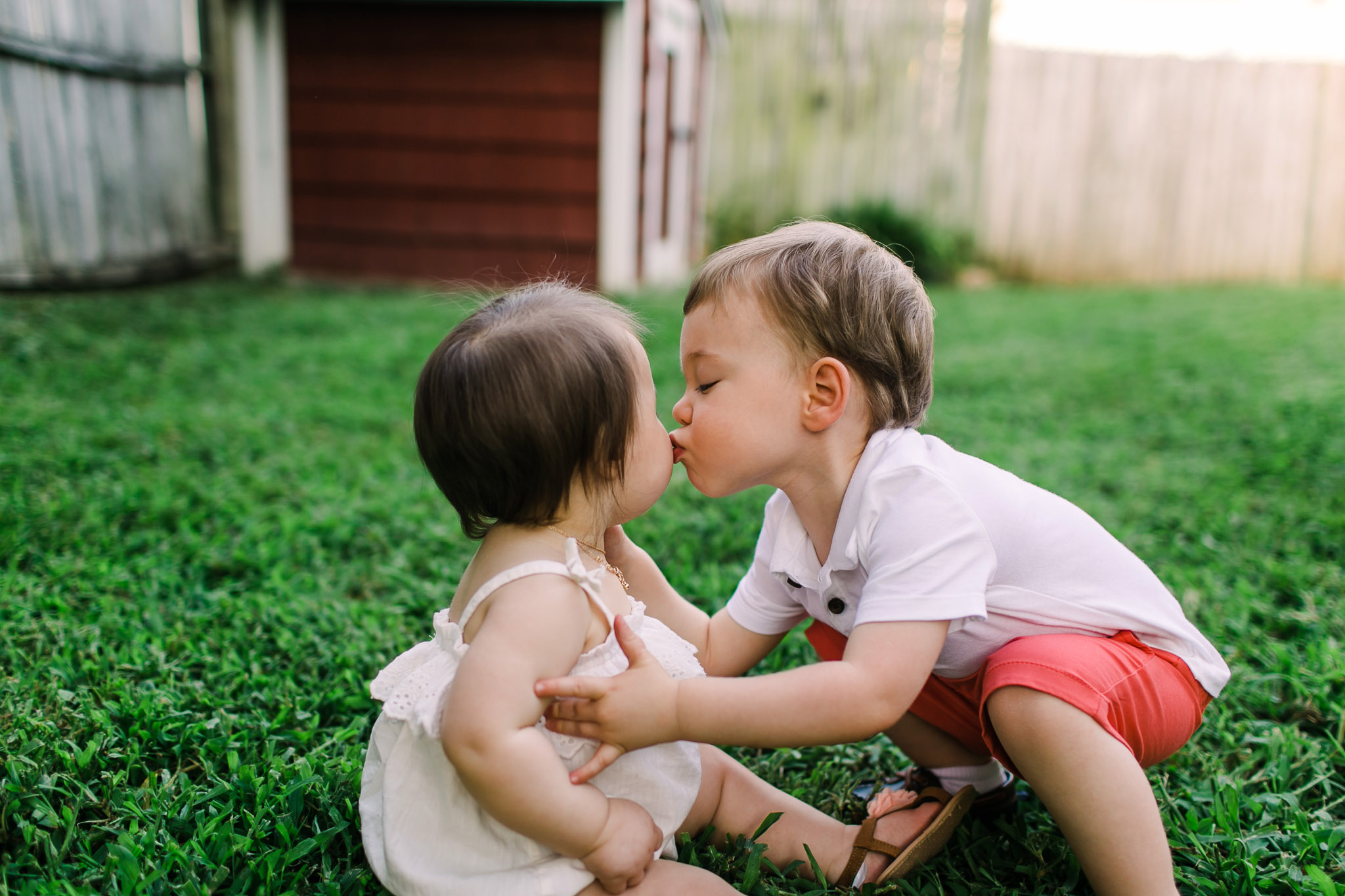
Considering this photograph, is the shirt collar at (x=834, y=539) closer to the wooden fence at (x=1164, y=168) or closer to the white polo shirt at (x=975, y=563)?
the white polo shirt at (x=975, y=563)

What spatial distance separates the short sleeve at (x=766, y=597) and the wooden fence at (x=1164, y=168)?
868 cm

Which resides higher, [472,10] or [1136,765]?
[472,10]

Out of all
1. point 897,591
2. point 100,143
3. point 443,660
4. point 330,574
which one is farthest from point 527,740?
point 100,143

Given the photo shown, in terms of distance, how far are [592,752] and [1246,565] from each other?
1936 millimetres

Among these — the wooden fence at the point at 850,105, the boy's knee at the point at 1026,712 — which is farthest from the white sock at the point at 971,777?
the wooden fence at the point at 850,105

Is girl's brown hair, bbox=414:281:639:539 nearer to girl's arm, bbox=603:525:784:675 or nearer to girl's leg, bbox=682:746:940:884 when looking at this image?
girl's arm, bbox=603:525:784:675

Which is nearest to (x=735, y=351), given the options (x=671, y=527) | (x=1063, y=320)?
(x=671, y=527)

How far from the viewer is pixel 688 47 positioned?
884 cm

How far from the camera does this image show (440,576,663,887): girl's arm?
3.66 feet

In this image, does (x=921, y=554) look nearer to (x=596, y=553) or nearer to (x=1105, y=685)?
(x=1105, y=685)

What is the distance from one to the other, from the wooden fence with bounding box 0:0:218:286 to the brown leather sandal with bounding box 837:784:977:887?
548cm

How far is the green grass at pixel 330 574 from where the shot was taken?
4.63 ft

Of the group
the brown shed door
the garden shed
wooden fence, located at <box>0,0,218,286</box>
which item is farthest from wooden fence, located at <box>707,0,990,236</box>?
wooden fence, located at <box>0,0,218,286</box>

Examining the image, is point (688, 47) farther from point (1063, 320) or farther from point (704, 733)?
point (704, 733)
